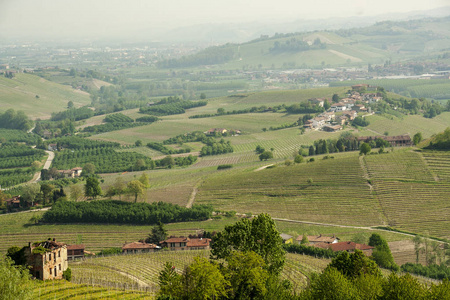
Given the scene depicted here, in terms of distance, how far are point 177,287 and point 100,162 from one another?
59906 mm

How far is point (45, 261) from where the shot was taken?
1190 inches

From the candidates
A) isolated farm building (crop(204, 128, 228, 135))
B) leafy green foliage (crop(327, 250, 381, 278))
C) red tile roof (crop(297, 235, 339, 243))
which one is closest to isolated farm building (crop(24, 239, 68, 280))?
leafy green foliage (crop(327, 250, 381, 278))

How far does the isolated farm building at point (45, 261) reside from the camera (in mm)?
30062

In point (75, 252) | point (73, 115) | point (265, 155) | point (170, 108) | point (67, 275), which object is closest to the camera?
point (67, 275)

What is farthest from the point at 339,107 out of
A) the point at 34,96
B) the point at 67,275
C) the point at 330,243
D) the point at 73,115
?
the point at 34,96

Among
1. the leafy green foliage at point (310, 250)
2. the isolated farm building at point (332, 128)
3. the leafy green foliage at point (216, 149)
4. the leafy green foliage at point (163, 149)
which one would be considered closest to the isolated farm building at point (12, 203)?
the leafy green foliage at point (310, 250)

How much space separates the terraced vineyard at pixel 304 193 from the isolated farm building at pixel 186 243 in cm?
959

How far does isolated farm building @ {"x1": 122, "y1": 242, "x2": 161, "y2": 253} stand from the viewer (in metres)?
43.4

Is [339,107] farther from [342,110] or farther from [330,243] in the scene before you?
[330,243]

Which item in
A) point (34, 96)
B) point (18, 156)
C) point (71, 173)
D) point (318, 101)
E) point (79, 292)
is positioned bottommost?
point (18, 156)

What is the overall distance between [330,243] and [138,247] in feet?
47.0

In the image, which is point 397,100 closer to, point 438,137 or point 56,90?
point 438,137

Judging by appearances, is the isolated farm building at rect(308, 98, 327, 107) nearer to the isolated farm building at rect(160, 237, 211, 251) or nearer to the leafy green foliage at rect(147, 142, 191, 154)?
the leafy green foliage at rect(147, 142, 191, 154)

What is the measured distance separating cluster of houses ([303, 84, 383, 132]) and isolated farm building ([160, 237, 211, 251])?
167 feet
